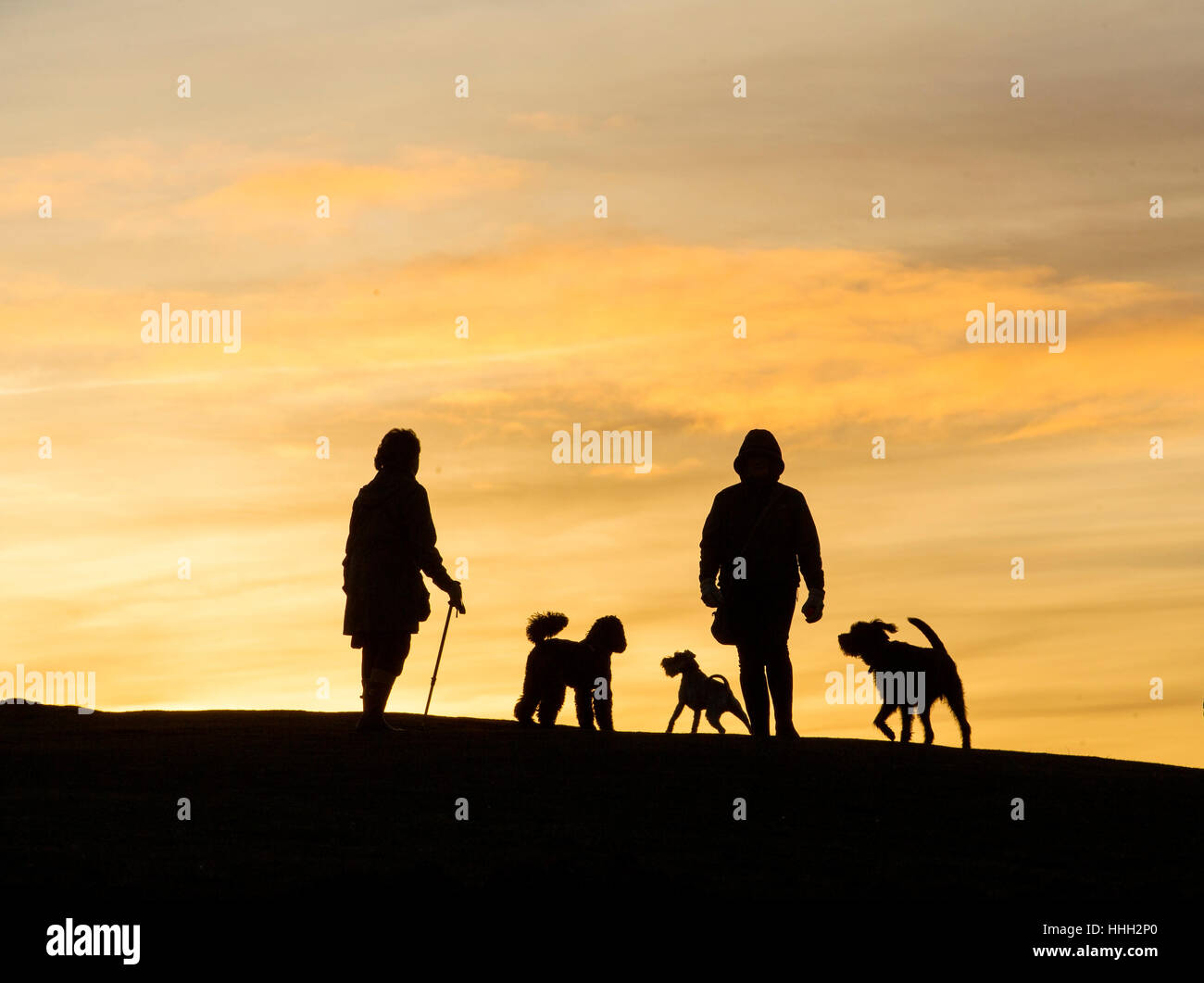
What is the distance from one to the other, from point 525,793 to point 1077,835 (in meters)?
3.89

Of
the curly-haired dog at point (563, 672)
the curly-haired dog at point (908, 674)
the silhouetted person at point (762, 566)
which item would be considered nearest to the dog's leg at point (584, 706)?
the curly-haired dog at point (563, 672)

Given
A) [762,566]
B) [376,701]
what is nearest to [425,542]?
[376,701]

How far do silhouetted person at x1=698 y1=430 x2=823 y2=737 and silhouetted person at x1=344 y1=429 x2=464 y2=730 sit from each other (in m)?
2.40

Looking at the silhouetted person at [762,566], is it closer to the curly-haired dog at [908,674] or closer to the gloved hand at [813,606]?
the gloved hand at [813,606]

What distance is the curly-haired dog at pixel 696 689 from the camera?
22188 mm

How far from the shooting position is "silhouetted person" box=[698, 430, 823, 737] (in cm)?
1495

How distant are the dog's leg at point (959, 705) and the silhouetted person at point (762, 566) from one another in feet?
12.9

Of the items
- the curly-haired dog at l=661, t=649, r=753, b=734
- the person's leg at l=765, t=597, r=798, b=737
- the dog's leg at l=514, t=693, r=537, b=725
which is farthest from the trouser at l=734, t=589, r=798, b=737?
the curly-haired dog at l=661, t=649, r=753, b=734

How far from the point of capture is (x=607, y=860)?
9945mm

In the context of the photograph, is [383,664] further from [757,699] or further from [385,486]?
[757,699]

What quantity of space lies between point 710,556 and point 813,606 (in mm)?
1024
